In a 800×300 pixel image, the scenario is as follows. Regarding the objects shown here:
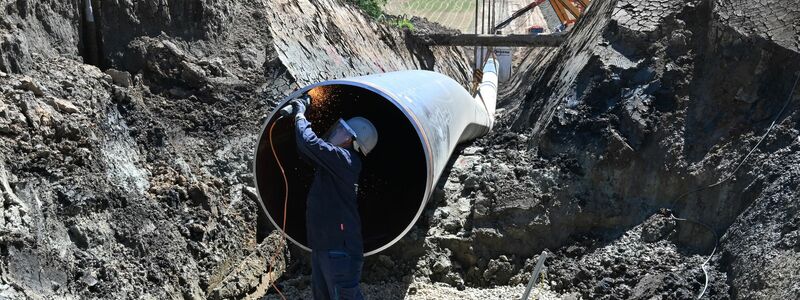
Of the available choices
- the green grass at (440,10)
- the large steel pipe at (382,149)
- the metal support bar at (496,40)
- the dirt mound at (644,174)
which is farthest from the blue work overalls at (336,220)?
the green grass at (440,10)

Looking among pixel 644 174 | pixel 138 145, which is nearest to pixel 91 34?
pixel 138 145

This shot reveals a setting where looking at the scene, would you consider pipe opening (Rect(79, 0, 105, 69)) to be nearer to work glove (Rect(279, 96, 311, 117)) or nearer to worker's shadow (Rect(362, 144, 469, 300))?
work glove (Rect(279, 96, 311, 117))

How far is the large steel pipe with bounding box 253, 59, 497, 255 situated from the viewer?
18.4ft

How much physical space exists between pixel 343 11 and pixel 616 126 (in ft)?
19.9

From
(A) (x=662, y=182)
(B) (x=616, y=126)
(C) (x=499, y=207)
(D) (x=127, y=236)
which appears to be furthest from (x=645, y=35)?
(D) (x=127, y=236)

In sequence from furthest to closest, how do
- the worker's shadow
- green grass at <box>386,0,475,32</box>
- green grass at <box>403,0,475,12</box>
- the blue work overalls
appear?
green grass at <box>403,0,475,12</box> < green grass at <box>386,0,475,32</box> < the worker's shadow < the blue work overalls

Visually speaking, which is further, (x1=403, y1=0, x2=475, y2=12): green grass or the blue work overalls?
(x1=403, y1=0, x2=475, y2=12): green grass

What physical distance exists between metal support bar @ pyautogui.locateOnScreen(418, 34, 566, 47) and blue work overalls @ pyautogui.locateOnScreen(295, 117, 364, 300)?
8.42 m

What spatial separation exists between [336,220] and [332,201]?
0.12 metres

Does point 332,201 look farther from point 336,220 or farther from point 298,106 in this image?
point 298,106

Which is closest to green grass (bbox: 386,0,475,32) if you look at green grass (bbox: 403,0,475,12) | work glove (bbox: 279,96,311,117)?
green grass (bbox: 403,0,475,12)

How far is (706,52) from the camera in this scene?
7.46m

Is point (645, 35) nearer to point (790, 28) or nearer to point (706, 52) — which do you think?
point (706, 52)

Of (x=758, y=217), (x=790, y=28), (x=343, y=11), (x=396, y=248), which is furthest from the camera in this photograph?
(x=343, y=11)
